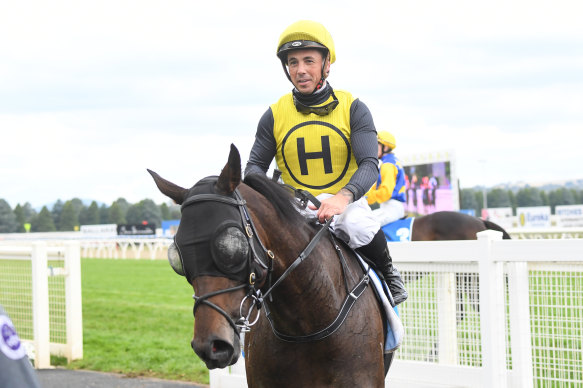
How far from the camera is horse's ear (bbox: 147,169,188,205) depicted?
2514 mm

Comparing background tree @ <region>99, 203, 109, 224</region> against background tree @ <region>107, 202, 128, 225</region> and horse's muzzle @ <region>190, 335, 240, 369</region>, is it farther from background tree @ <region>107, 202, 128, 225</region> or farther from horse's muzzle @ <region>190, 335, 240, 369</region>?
horse's muzzle @ <region>190, 335, 240, 369</region>

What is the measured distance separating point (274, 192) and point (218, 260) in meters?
0.58

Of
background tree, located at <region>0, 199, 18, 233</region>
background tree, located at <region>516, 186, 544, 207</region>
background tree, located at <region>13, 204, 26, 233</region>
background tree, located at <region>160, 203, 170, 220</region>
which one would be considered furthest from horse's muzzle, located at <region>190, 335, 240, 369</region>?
background tree, located at <region>516, 186, 544, 207</region>

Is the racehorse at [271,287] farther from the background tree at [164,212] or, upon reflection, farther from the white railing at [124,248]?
the background tree at [164,212]

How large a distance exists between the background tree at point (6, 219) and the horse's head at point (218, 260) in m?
56.1

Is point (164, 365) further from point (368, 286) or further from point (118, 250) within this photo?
point (118, 250)

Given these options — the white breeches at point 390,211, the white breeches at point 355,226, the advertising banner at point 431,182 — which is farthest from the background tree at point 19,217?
the white breeches at point 355,226

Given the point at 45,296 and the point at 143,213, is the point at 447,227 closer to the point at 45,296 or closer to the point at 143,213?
the point at 45,296

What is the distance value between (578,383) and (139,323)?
7515 mm

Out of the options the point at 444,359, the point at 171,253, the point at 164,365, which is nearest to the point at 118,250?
the point at 164,365

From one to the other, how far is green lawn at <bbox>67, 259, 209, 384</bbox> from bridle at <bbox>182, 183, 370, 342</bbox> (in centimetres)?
411

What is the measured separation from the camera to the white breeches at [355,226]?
3.16 metres

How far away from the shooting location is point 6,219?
54.1m

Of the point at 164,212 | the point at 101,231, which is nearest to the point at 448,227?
the point at 101,231
